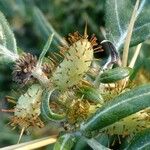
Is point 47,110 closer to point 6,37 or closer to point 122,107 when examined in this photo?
point 122,107

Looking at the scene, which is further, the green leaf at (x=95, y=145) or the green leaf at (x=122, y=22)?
the green leaf at (x=122, y=22)

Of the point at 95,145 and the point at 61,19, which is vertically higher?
the point at 61,19

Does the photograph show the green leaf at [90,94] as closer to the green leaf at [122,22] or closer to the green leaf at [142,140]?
the green leaf at [142,140]

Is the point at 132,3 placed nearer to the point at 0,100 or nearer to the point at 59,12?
the point at 0,100

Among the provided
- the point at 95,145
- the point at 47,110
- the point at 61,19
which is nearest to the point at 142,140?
the point at 95,145

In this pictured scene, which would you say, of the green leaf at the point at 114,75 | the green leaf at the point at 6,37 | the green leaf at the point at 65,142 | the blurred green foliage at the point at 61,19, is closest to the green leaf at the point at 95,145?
the green leaf at the point at 65,142
